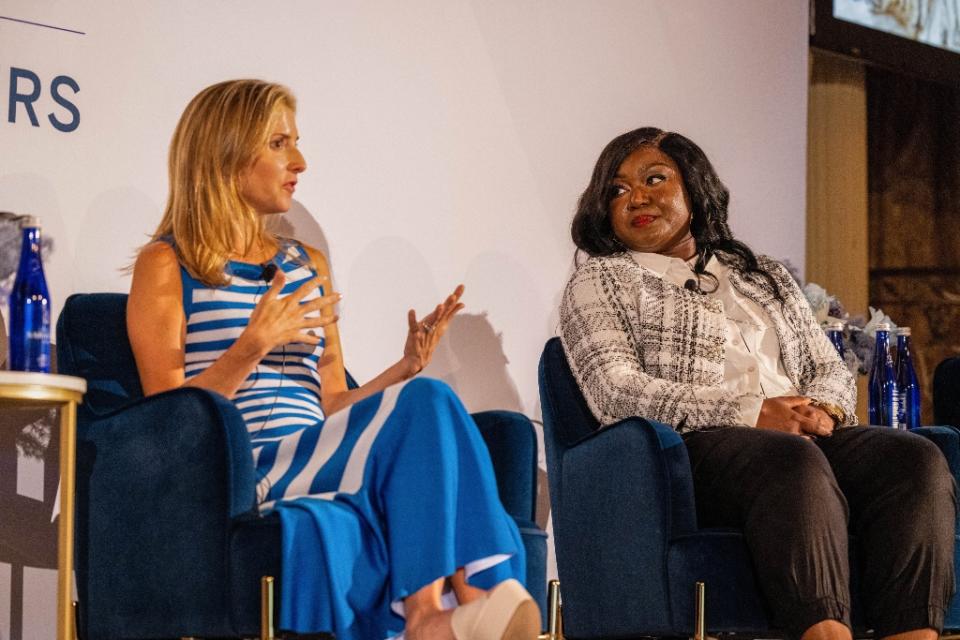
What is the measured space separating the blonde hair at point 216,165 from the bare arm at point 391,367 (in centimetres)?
28

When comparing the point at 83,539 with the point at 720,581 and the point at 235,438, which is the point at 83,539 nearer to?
the point at 235,438

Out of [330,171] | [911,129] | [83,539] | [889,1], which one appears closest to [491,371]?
[330,171]

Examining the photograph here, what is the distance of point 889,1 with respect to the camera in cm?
476

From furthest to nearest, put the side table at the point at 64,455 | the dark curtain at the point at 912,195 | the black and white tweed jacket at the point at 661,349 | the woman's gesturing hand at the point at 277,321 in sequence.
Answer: the dark curtain at the point at 912,195 → the black and white tweed jacket at the point at 661,349 → the woman's gesturing hand at the point at 277,321 → the side table at the point at 64,455

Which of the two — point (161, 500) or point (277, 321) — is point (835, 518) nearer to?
point (277, 321)

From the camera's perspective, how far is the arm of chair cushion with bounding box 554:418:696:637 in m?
2.58

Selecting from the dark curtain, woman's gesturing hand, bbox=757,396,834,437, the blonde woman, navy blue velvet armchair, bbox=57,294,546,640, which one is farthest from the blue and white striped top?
the dark curtain

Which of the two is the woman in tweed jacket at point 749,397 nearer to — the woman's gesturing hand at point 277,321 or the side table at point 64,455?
the woman's gesturing hand at point 277,321

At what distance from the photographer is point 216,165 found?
105 inches

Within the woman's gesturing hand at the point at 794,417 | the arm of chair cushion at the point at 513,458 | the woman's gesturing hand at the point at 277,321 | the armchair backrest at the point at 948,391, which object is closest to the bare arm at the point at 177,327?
the woman's gesturing hand at the point at 277,321

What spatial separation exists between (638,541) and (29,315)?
1.24 metres

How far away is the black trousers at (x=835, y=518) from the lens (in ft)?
7.89

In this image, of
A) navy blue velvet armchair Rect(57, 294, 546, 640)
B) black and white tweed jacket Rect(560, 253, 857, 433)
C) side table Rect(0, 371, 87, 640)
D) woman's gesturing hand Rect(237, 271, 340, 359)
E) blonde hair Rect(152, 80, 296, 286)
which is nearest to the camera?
navy blue velvet armchair Rect(57, 294, 546, 640)

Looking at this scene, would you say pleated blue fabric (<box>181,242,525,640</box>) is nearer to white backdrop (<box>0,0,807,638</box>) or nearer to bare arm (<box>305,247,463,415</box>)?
bare arm (<box>305,247,463,415</box>)
